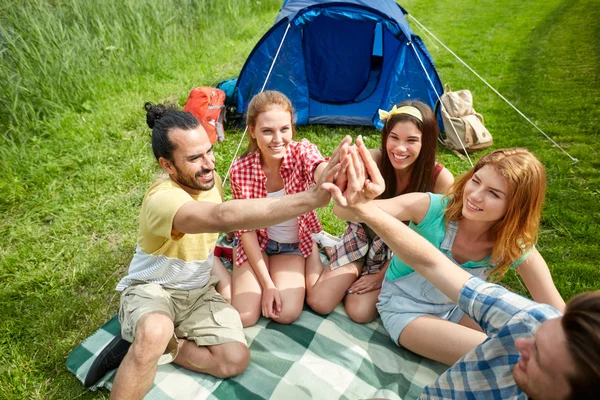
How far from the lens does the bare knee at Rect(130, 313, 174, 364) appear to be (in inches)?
72.9

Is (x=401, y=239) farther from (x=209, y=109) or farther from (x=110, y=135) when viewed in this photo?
(x=110, y=135)

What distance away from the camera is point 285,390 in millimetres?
2100

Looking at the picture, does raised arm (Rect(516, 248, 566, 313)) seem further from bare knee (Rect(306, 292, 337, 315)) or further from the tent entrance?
the tent entrance

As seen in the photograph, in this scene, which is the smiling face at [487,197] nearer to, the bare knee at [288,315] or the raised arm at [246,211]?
the raised arm at [246,211]

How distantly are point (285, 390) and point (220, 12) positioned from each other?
6499mm

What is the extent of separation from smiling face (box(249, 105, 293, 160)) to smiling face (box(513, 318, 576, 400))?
5.78ft

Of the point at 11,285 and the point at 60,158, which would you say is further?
the point at 60,158

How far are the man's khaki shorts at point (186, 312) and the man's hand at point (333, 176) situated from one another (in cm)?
94

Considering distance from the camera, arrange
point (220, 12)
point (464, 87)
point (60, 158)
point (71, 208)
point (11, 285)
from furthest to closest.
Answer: point (220, 12), point (464, 87), point (60, 158), point (71, 208), point (11, 285)

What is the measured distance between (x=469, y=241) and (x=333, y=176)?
85 centimetres

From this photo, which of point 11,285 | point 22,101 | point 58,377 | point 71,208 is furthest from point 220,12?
point 58,377

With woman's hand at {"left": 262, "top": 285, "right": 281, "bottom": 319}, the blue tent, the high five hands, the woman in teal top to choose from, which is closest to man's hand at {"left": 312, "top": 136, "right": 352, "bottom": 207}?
the high five hands

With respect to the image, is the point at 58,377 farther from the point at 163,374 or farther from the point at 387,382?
the point at 387,382

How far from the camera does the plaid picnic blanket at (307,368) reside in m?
2.09
